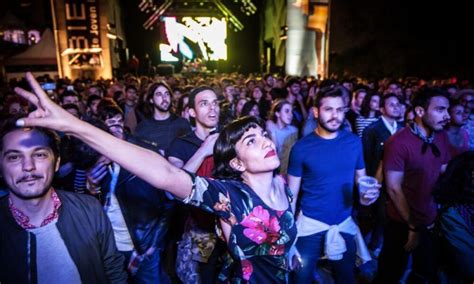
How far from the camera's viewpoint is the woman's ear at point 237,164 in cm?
206

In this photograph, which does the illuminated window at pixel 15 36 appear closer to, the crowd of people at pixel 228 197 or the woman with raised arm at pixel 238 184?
the crowd of people at pixel 228 197

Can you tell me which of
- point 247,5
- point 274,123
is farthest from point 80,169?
point 247,5

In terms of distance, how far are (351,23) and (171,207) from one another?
16.5 m

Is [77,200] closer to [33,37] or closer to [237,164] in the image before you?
[237,164]

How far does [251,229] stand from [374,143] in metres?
3.28

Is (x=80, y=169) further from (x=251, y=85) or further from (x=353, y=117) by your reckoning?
(x=251, y=85)

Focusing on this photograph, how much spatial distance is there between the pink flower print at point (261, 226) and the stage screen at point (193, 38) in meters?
27.2

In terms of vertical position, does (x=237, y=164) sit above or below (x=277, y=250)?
above

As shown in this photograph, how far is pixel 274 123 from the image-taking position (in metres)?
5.10

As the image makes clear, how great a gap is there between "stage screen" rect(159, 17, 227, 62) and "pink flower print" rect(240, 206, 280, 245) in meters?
27.2

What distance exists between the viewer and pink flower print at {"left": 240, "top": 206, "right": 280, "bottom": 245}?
184cm

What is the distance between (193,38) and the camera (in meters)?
27.9

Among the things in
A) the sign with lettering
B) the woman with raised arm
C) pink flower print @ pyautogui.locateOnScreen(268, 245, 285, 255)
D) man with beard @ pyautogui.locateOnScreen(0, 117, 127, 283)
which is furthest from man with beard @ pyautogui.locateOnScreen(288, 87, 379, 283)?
the sign with lettering

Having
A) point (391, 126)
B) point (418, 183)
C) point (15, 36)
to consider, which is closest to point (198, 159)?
point (418, 183)
